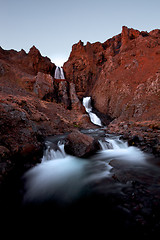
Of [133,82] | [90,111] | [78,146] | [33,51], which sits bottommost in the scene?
[78,146]

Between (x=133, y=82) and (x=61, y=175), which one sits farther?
(x=133, y=82)

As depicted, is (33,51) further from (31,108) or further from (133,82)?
(133,82)

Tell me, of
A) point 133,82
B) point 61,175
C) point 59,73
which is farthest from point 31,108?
point 59,73

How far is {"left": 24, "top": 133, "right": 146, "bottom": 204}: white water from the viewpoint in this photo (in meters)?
3.37

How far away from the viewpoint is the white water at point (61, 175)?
3.37m

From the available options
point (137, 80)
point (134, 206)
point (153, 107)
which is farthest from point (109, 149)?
point (137, 80)

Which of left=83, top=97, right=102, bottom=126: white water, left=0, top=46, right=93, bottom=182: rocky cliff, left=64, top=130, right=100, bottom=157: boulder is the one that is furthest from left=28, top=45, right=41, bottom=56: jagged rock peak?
left=64, top=130, right=100, bottom=157: boulder

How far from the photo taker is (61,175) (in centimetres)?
459

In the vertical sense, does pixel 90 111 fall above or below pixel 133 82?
below

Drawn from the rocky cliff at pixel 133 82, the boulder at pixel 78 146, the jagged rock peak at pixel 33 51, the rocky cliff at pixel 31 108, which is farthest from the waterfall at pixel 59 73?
the boulder at pixel 78 146

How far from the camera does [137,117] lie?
46.6 ft

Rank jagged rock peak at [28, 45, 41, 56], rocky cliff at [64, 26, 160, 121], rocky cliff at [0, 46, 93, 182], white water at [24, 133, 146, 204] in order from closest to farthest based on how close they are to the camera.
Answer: white water at [24, 133, 146, 204] < rocky cliff at [0, 46, 93, 182] < rocky cliff at [64, 26, 160, 121] < jagged rock peak at [28, 45, 41, 56]

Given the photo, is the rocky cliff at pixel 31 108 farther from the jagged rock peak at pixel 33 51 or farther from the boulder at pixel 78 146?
the boulder at pixel 78 146

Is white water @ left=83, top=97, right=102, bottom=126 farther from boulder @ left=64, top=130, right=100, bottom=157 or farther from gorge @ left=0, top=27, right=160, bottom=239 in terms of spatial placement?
boulder @ left=64, top=130, right=100, bottom=157
